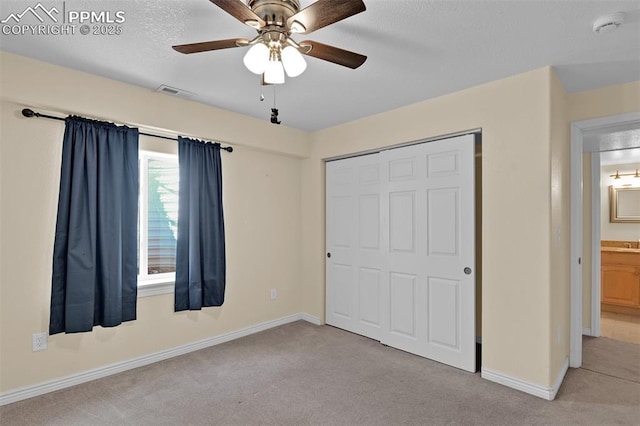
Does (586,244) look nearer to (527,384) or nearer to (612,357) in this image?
(612,357)

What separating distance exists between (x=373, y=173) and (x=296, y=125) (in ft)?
3.71

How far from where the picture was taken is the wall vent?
2.94m

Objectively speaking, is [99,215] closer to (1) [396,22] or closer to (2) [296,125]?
(2) [296,125]

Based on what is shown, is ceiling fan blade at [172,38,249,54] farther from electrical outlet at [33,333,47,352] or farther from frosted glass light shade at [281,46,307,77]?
electrical outlet at [33,333,47,352]

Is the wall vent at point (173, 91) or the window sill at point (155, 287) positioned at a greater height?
the wall vent at point (173, 91)

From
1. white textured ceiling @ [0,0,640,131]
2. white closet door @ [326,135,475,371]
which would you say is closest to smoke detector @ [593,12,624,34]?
white textured ceiling @ [0,0,640,131]

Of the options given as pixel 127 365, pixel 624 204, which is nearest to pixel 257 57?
pixel 127 365

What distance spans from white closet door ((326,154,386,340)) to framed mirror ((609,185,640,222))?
4.71 m

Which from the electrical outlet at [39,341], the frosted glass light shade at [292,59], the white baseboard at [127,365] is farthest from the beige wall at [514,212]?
the electrical outlet at [39,341]

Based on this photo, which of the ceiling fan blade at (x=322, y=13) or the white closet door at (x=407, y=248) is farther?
the white closet door at (x=407, y=248)

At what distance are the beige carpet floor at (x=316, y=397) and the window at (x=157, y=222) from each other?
2.59 ft

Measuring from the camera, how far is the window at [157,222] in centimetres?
320

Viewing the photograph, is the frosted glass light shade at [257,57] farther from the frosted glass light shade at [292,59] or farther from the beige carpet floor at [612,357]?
the beige carpet floor at [612,357]

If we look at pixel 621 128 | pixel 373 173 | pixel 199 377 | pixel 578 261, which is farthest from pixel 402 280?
pixel 621 128
